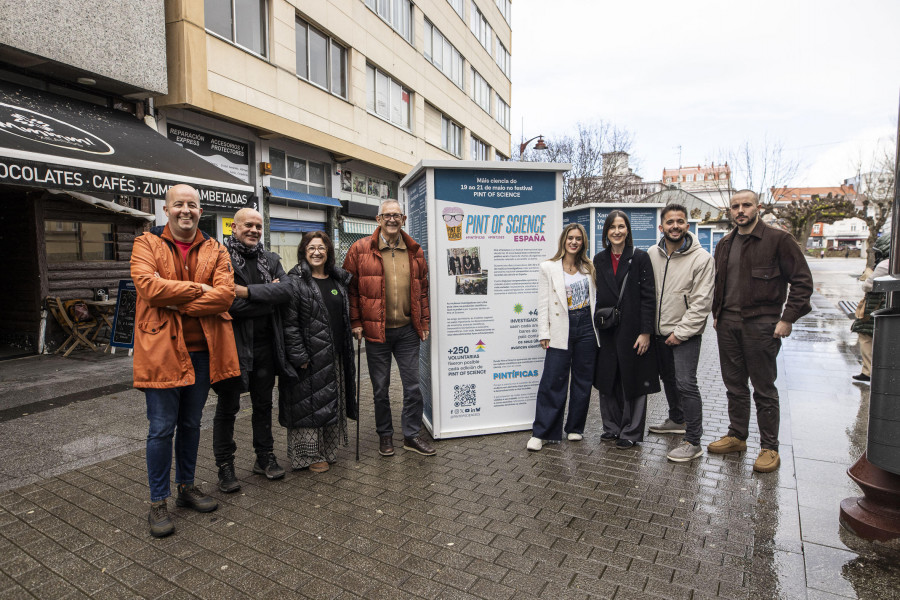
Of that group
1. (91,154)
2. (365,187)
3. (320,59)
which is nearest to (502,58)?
(365,187)

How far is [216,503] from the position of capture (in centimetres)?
358

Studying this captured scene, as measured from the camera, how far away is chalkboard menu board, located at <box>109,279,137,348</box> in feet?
28.0

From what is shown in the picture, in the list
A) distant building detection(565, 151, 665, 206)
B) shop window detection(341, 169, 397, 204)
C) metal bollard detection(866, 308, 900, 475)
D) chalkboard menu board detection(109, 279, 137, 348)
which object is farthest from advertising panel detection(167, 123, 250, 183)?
distant building detection(565, 151, 665, 206)

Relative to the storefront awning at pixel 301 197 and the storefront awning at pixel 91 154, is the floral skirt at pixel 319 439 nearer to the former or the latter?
the storefront awning at pixel 91 154

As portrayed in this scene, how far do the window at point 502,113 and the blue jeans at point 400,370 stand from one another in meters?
29.3

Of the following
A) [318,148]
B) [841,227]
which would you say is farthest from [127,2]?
[841,227]

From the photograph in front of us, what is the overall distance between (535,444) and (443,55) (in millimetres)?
→ 21982

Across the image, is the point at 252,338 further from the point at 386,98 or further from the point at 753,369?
the point at 386,98

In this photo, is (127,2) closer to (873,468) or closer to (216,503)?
(216,503)

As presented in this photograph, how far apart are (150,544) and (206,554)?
14.9 inches

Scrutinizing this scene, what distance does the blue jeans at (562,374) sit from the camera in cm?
477

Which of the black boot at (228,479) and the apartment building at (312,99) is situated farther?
the apartment building at (312,99)

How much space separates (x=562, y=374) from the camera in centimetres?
480

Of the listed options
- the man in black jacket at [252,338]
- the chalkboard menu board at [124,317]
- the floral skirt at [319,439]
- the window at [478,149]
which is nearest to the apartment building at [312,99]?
the chalkboard menu board at [124,317]
